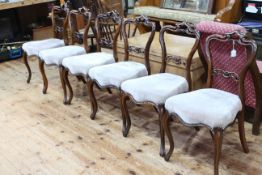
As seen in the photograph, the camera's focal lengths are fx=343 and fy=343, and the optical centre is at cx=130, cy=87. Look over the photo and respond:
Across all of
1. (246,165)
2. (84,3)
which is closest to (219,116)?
(246,165)

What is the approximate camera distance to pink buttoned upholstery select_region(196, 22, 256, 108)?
2.44 m

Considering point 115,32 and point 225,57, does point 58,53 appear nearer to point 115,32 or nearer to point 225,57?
point 115,32

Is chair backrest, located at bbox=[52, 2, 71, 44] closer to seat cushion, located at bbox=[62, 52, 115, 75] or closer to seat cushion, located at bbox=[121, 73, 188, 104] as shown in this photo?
seat cushion, located at bbox=[62, 52, 115, 75]

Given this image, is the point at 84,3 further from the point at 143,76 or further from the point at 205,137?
the point at 205,137

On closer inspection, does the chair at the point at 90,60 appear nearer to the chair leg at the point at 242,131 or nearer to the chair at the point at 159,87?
the chair at the point at 159,87

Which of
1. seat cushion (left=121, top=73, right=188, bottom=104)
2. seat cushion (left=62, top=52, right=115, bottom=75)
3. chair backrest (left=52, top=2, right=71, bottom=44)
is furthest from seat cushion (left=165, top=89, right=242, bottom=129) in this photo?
chair backrest (left=52, top=2, right=71, bottom=44)

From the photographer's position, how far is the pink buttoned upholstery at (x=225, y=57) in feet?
8.02

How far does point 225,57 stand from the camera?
2.51 m

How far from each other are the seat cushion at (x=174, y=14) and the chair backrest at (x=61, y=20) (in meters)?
1.27

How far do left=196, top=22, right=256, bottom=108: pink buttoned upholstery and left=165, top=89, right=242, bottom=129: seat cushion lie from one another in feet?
0.95

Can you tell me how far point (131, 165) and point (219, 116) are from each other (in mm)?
759

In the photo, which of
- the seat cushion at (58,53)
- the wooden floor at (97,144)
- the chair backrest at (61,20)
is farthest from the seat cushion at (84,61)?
the chair backrest at (61,20)

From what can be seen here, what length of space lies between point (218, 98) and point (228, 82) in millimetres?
417

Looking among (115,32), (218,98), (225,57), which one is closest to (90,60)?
(115,32)
